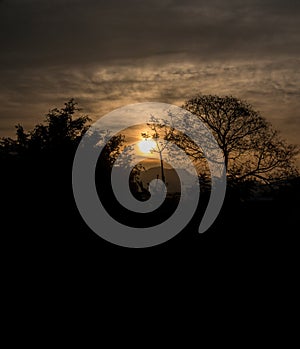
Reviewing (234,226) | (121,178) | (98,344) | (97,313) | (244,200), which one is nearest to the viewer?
(98,344)

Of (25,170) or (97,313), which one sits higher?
(25,170)

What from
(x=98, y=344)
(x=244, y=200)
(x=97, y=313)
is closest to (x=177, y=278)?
(x=97, y=313)

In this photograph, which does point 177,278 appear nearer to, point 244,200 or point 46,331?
point 46,331

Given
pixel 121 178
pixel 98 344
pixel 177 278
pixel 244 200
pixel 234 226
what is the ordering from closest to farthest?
pixel 98 344
pixel 177 278
pixel 121 178
pixel 234 226
pixel 244 200

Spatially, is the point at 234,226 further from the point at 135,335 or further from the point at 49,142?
the point at 135,335

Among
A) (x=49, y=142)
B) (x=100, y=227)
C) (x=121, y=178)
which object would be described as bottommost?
(x=100, y=227)

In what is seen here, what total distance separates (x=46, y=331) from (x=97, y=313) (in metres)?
1.39

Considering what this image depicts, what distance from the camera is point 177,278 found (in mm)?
13945

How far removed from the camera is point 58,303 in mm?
11672

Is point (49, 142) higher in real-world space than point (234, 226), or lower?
higher

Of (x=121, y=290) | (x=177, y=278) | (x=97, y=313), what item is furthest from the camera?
(x=177, y=278)

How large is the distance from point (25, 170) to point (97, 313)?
16.3ft

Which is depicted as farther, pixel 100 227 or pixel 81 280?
pixel 100 227

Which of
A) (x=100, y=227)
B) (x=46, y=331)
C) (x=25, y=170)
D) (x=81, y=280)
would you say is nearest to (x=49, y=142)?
(x=25, y=170)
